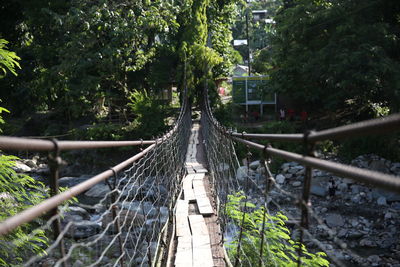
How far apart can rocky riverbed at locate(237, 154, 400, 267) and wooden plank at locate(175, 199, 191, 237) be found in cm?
180

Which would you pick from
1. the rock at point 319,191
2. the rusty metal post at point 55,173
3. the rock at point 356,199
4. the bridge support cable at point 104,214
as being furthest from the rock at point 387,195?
the rusty metal post at point 55,173

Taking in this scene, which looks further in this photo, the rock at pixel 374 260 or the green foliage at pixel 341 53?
the green foliage at pixel 341 53

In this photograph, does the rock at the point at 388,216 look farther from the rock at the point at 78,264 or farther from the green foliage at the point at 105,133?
the green foliage at the point at 105,133

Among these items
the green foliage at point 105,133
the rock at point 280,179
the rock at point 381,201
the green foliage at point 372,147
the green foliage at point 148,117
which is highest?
the green foliage at point 148,117

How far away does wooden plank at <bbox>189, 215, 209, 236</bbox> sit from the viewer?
2762 millimetres

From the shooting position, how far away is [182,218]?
3.14 meters

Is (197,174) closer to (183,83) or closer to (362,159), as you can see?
(362,159)

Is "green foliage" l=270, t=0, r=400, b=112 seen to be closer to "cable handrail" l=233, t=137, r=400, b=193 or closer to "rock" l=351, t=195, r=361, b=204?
"rock" l=351, t=195, r=361, b=204

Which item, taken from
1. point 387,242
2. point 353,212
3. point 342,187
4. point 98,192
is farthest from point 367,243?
point 98,192

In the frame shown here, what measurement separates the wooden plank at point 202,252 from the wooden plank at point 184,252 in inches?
1.1

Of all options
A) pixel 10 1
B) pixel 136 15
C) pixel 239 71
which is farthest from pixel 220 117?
pixel 239 71

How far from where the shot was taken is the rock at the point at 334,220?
287 inches

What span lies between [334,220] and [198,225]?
17.5 feet

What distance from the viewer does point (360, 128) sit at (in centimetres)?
68
